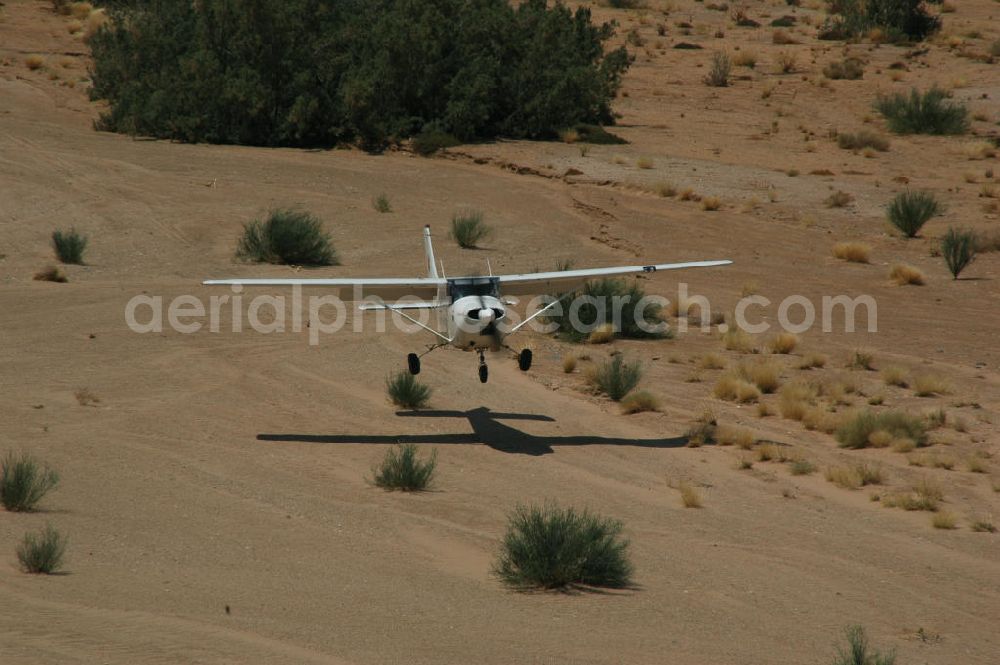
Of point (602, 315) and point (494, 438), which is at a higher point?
point (602, 315)

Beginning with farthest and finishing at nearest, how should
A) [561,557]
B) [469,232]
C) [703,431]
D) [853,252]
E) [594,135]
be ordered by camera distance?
[594,135]
[853,252]
[469,232]
[703,431]
[561,557]

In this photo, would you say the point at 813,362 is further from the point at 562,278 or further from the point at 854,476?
the point at 562,278

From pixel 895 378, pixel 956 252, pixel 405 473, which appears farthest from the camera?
pixel 956 252

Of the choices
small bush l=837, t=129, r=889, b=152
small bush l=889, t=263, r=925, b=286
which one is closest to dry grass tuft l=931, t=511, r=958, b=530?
small bush l=889, t=263, r=925, b=286

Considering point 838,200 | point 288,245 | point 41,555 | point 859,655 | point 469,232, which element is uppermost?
point 838,200

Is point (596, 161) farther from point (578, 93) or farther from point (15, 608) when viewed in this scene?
point (15, 608)

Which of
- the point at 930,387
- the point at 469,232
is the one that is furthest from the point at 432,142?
the point at 930,387

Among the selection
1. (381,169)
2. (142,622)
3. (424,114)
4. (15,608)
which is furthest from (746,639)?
(424,114)
